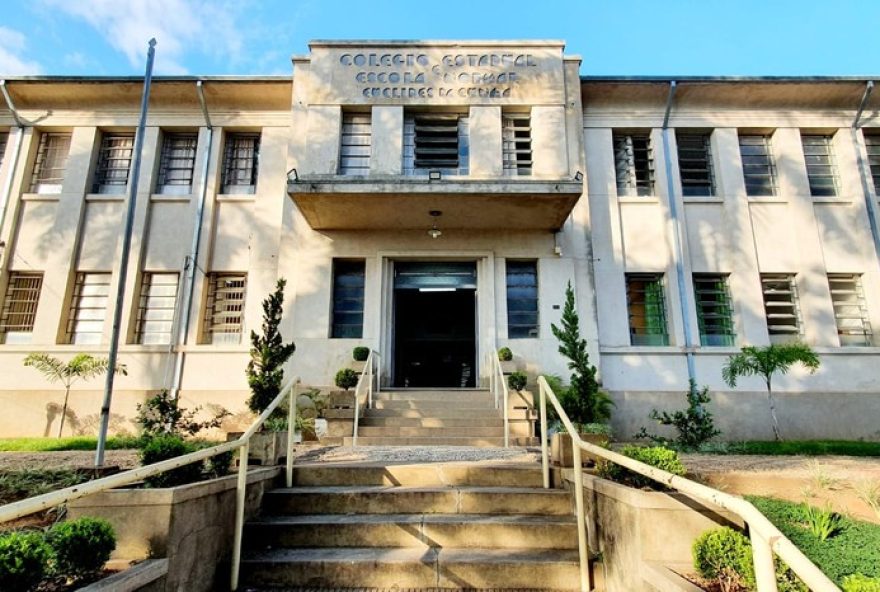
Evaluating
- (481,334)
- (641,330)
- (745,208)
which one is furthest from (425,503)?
(745,208)

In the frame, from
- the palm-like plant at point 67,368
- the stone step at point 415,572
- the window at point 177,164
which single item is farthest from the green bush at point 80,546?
the window at point 177,164

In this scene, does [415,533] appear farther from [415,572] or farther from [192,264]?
[192,264]

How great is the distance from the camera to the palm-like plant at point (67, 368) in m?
10.3

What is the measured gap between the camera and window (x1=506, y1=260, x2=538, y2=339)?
11.0m

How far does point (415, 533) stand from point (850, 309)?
12432mm

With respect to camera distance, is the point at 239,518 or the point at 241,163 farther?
the point at 241,163

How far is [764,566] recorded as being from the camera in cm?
198

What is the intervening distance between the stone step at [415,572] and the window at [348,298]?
735 cm

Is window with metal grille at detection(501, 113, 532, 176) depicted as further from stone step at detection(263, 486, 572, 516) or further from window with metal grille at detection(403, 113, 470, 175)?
stone step at detection(263, 486, 572, 516)

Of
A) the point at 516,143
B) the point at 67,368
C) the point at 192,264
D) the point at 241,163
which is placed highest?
the point at 516,143

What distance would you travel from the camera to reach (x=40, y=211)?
11.8m

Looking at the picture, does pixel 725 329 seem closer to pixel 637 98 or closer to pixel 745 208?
pixel 745 208

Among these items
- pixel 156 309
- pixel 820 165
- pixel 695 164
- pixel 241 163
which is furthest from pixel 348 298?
pixel 820 165

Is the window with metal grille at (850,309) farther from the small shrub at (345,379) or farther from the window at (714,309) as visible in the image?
the small shrub at (345,379)
